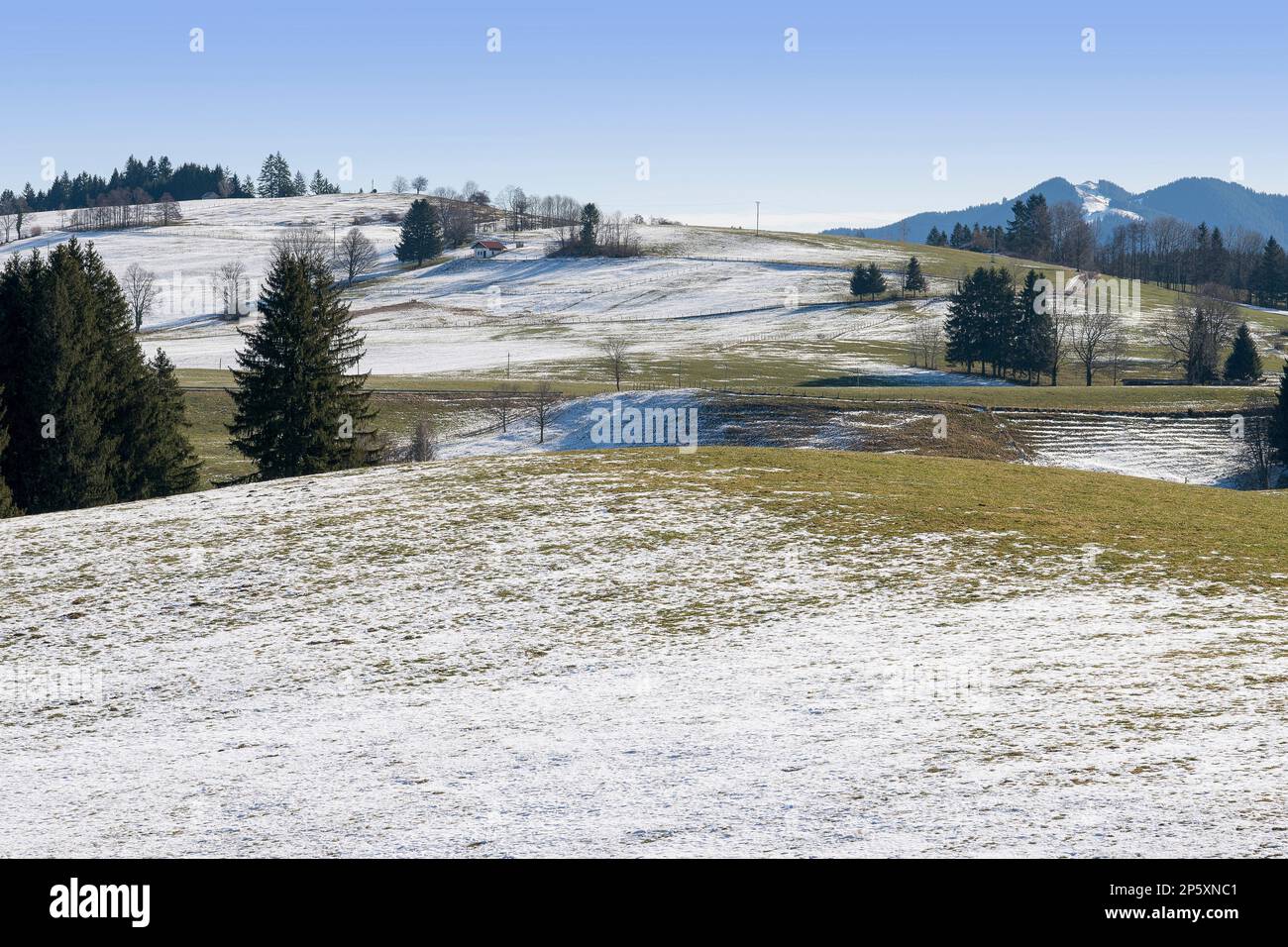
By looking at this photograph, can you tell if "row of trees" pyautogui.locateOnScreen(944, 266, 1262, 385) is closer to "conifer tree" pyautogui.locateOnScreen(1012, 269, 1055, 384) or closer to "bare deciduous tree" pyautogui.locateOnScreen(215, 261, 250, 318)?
"conifer tree" pyautogui.locateOnScreen(1012, 269, 1055, 384)

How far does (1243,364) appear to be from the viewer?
391 feet

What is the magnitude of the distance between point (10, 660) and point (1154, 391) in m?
103

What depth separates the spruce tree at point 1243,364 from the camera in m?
119

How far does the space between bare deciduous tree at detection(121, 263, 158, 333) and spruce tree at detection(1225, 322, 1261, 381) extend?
156 meters

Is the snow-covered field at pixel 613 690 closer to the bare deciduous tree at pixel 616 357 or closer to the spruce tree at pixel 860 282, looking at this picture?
the bare deciduous tree at pixel 616 357

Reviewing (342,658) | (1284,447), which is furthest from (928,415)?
(342,658)

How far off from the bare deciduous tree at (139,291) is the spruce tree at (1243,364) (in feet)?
511

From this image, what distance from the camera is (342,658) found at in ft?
70.5

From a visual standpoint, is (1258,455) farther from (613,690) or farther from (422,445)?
(613,690)

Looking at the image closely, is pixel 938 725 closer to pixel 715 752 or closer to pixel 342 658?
pixel 715 752

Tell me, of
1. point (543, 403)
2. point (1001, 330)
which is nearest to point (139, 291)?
point (543, 403)

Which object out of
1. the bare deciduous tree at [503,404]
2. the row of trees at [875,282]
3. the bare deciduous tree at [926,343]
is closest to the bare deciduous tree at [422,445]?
the bare deciduous tree at [503,404]

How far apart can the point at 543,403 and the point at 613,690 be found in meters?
80.4

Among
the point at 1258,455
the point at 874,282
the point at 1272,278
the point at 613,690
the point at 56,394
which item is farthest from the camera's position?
the point at 1272,278
